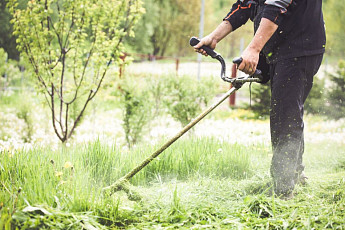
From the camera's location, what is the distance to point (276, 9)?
2475mm

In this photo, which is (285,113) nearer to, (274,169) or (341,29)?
(274,169)

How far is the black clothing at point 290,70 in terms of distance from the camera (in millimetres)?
2656

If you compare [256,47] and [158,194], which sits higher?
[256,47]

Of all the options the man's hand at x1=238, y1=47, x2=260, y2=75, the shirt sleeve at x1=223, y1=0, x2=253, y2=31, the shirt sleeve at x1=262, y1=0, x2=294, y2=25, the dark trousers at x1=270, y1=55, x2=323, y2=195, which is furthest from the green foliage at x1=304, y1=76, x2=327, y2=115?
the man's hand at x1=238, y1=47, x2=260, y2=75

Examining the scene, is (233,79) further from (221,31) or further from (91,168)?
(91,168)

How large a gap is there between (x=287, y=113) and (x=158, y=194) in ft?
3.63

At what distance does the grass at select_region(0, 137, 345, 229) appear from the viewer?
216 cm

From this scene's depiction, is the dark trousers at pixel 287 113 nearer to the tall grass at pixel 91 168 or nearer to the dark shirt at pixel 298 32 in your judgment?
the dark shirt at pixel 298 32

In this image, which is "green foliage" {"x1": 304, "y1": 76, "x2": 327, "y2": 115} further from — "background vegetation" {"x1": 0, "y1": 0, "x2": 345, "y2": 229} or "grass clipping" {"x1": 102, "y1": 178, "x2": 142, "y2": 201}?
"grass clipping" {"x1": 102, "y1": 178, "x2": 142, "y2": 201}

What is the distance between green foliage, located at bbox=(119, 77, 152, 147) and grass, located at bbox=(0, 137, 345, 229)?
5.97 ft

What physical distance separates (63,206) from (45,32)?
2.53 m

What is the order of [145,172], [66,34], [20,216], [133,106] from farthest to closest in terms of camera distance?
[133,106], [66,34], [145,172], [20,216]

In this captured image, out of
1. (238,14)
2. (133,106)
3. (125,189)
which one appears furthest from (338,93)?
(125,189)

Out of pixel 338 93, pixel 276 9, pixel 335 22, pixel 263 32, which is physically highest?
pixel 335 22
